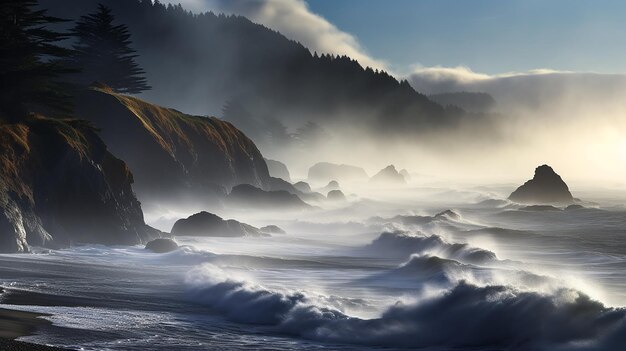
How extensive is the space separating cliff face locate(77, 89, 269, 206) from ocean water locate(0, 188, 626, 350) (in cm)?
1469

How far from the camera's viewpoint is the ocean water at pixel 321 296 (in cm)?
1759

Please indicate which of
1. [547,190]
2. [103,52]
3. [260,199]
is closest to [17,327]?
[260,199]

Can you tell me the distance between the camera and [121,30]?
2825 inches

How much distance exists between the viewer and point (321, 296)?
22938 mm

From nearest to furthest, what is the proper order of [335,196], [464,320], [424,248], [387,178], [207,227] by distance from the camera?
[464,320] < [424,248] < [207,227] < [335,196] < [387,178]

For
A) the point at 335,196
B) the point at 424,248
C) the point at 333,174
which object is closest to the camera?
the point at 424,248

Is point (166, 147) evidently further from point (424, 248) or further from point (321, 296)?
point (321, 296)

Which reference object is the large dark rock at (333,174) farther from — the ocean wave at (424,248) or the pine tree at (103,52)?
the ocean wave at (424,248)

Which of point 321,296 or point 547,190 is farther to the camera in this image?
point 547,190

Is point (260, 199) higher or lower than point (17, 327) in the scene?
higher

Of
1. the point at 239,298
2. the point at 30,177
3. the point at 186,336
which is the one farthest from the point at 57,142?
the point at 186,336

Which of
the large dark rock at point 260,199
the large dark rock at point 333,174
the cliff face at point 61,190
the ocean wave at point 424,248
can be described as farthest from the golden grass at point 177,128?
the large dark rock at point 333,174

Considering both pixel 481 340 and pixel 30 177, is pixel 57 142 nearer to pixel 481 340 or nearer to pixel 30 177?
pixel 30 177

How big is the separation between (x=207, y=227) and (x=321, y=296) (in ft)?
76.8
